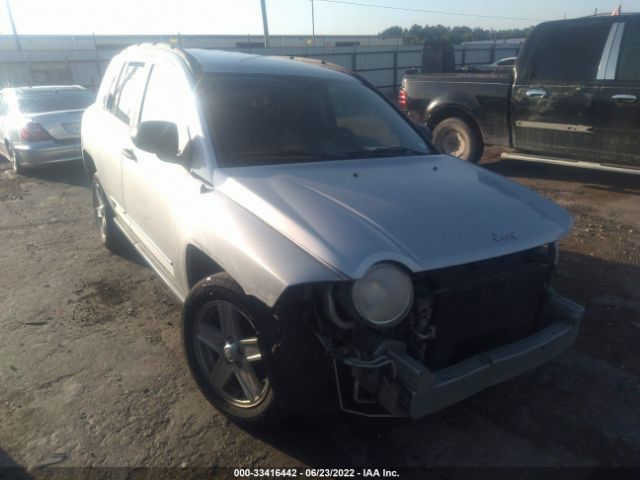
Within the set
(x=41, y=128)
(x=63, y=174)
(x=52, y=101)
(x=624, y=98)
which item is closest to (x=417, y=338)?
(x=624, y=98)

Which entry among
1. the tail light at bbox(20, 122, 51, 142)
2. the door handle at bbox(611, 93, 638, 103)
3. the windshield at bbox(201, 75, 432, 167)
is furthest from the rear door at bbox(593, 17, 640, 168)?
the tail light at bbox(20, 122, 51, 142)

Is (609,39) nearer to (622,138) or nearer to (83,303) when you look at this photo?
(622,138)

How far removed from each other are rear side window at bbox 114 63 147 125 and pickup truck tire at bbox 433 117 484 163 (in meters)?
4.76

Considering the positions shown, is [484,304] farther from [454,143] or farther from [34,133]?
[34,133]

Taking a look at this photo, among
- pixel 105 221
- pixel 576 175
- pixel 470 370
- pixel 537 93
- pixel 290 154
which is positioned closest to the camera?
pixel 470 370

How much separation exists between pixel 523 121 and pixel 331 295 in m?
6.04

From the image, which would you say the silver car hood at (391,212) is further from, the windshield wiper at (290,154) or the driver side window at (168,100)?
the driver side window at (168,100)

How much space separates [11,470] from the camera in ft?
8.42

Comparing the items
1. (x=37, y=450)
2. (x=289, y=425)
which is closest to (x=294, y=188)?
(x=289, y=425)

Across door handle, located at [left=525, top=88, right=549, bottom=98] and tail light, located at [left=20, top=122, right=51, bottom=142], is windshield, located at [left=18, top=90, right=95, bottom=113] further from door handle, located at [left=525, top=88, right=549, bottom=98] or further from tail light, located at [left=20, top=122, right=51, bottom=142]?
door handle, located at [left=525, top=88, right=549, bottom=98]

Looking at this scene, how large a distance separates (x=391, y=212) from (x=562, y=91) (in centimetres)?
535

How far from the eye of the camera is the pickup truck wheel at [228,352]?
2.52 m

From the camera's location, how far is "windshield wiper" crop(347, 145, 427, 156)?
136 inches

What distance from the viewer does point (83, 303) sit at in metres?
4.29
